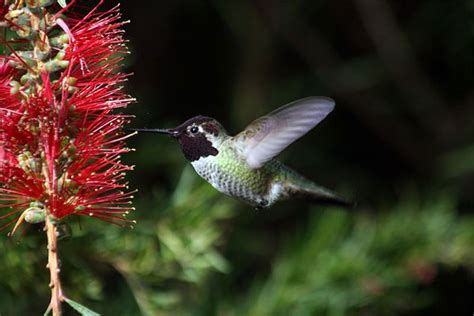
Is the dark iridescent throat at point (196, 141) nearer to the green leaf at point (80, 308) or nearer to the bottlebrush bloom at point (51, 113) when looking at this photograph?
the bottlebrush bloom at point (51, 113)

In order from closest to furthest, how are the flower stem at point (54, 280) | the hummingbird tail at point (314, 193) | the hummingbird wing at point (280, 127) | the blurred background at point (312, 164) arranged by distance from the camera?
the flower stem at point (54, 280) → the hummingbird wing at point (280, 127) → the hummingbird tail at point (314, 193) → the blurred background at point (312, 164)

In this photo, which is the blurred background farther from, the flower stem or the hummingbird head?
the flower stem

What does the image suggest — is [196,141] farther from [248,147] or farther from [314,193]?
[314,193]

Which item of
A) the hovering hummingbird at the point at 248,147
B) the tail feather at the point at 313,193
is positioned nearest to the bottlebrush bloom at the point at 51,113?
the hovering hummingbird at the point at 248,147

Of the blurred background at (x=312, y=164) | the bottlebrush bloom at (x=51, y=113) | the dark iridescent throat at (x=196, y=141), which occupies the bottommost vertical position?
the blurred background at (x=312, y=164)

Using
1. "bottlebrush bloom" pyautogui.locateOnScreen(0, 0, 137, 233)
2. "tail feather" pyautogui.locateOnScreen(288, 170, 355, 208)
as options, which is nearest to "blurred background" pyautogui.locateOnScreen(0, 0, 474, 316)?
"tail feather" pyautogui.locateOnScreen(288, 170, 355, 208)

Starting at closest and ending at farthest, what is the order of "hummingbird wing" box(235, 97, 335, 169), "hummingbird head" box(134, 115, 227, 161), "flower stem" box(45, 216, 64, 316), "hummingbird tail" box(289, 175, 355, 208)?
"flower stem" box(45, 216, 64, 316) < "hummingbird wing" box(235, 97, 335, 169) < "hummingbird head" box(134, 115, 227, 161) < "hummingbird tail" box(289, 175, 355, 208)

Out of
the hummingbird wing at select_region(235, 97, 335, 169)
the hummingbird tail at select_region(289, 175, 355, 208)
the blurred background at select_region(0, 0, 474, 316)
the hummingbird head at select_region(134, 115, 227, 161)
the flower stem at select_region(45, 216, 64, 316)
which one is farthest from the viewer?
the blurred background at select_region(0, 0, 474, 316)

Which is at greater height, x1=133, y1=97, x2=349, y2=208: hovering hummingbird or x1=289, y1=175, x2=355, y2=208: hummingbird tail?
x1=133, y1=97, x2=349, y2=208: hovering hummingbird
